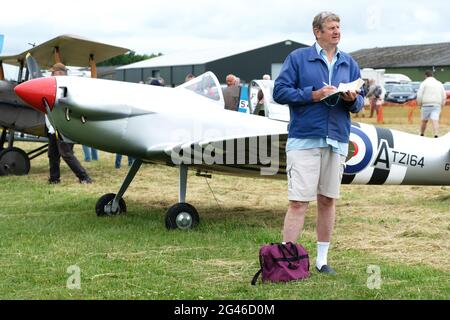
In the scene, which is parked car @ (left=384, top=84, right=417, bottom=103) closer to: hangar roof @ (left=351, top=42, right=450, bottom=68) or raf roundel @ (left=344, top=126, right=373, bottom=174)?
hangar roof @ (left=351, top=42, right=450, bottom=68)

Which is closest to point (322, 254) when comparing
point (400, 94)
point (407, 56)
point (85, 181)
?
point (85, 181)

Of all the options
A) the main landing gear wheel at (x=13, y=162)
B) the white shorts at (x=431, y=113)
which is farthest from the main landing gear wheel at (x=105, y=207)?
the white shorts at (x=431, y=113)

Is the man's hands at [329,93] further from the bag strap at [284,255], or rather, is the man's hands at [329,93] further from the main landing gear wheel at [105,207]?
the main landing gear wheel at [105,207]

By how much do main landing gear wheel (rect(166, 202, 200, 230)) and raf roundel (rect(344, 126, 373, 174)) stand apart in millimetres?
1784

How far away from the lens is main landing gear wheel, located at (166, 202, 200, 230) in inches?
289

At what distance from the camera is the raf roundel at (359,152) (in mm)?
7770

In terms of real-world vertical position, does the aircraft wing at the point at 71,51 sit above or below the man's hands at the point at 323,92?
above

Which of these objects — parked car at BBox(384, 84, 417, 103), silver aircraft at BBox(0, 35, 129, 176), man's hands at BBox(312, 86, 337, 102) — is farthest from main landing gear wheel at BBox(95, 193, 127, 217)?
parked car at BBox(384, 84, 417, 103)

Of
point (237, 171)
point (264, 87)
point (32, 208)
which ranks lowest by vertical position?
point (32, 208)

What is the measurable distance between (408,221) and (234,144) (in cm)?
215

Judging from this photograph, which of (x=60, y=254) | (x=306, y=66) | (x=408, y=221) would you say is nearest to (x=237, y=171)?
(x=408, y=221)

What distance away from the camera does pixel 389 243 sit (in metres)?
6.58

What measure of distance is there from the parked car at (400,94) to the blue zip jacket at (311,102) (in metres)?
38.3
